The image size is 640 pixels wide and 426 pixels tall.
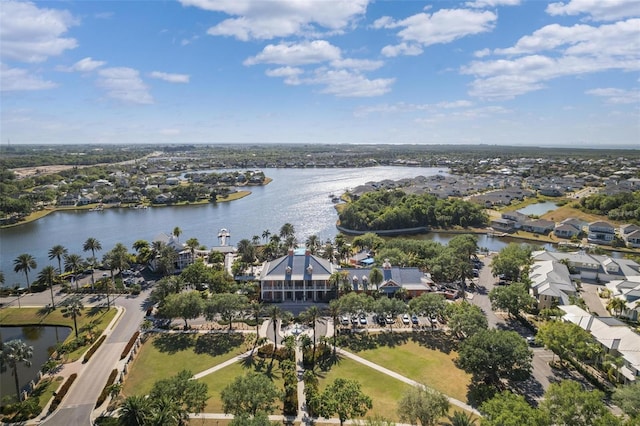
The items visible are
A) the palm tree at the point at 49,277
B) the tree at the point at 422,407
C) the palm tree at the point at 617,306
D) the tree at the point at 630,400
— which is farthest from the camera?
the palm tree at the point at 49,277

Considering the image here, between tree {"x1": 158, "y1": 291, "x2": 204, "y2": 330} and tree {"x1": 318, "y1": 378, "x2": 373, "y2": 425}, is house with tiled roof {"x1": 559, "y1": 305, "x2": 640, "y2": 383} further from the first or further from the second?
tree {"x1": 158, "y1": 291, "x2": 204, "y2": 330}

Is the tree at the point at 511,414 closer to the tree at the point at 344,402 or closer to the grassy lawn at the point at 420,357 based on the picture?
the grassy lawn at the point at 420,357

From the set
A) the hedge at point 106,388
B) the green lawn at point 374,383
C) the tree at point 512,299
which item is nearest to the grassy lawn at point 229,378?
the green lawn at point 374,383

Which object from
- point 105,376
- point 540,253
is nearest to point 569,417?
point 105,376

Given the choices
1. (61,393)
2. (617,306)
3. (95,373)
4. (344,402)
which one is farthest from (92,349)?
(617,306)

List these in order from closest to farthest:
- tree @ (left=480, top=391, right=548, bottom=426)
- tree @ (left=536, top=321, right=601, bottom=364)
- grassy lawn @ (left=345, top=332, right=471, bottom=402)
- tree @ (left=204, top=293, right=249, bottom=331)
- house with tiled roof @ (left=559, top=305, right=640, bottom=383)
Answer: tree @ (left=480, top=391, right=548, bottom=426)
house with tiled roof @ (left=559, top=305, right=640, bottom=383)
grassy lawn @ (left=345, top=332, right=471, bottom=402)
tree @ (left=536, top=321, right=601, bottom=364)
tree @ (left=204, top=293, right=249, bottom=331)

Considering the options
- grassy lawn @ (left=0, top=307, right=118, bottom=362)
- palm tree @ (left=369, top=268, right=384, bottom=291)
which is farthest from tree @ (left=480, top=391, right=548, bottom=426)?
grassy lawn @ (left=0, top=307, right=118, bottom=362)

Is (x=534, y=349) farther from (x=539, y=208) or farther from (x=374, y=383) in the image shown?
(x=539, y=208)
